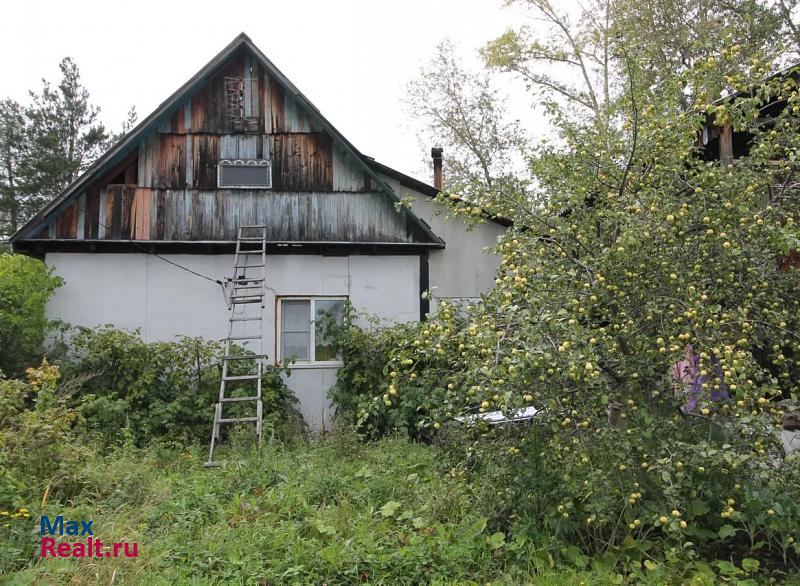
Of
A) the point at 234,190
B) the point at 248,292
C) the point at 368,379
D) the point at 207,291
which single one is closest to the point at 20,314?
the point at 207,291

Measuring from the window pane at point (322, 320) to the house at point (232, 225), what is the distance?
3cm

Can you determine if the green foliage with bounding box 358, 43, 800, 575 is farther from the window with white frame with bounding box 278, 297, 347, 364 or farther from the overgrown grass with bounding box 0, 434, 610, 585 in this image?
the window with white frame with bounding box 278, 297, 347, 364

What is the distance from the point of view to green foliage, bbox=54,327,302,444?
340 inches

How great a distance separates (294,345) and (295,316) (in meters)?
0.50

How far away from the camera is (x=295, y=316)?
10.8 meters

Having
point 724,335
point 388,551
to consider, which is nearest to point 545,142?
point 724,335

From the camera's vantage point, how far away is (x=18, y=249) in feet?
34.4

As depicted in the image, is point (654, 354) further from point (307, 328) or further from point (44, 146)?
point (44, 146)

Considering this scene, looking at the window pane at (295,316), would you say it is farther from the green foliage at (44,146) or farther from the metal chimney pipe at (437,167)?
the green foliage at (44,146)

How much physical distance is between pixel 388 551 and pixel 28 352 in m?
6.97

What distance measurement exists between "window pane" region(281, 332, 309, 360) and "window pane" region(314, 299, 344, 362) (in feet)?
0.63

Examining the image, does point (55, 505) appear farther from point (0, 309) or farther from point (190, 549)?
point (0, 309)

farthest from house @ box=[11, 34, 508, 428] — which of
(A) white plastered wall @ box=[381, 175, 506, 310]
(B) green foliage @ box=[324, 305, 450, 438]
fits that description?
(A) white plastered wall @ box=[381, 175, 506, 310]

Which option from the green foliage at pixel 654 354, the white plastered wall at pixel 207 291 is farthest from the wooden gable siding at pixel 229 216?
the green foliage at pixel 654 354
